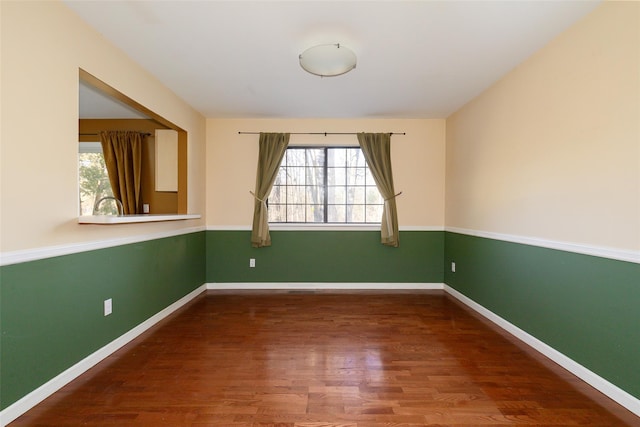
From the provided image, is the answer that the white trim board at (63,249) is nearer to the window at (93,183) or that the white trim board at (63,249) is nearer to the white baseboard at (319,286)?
the white baseboard at (319,286)

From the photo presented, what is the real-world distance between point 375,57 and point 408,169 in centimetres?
198

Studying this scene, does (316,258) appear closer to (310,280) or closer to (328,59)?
(310,280)

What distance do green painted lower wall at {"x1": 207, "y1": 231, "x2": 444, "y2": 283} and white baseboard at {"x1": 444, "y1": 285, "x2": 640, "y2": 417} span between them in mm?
1174

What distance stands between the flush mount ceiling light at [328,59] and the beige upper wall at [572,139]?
151 cm

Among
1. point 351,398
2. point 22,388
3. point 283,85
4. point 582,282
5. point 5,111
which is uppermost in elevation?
point 283,85

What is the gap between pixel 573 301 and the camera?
2.04 metres

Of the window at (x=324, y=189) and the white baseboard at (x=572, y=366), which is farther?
the window at (x=324, y=189)

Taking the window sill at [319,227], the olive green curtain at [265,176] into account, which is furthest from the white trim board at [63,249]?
the window sill at [319,227]

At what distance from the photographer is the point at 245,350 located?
7.77 feet

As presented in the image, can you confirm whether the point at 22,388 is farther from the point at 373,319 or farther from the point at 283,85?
the point at 283,85

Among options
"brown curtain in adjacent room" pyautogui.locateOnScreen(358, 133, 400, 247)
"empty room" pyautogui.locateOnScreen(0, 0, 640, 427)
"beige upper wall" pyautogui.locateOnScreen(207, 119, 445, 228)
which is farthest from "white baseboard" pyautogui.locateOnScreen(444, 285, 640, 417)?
"beige upper wall" pyautogui.locateOnScreen(207, 119, 445, 228)

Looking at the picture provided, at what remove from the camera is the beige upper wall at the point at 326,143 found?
13.3 feet

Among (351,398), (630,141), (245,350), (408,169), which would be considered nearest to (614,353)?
(630,141)

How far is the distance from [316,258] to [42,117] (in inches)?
122
